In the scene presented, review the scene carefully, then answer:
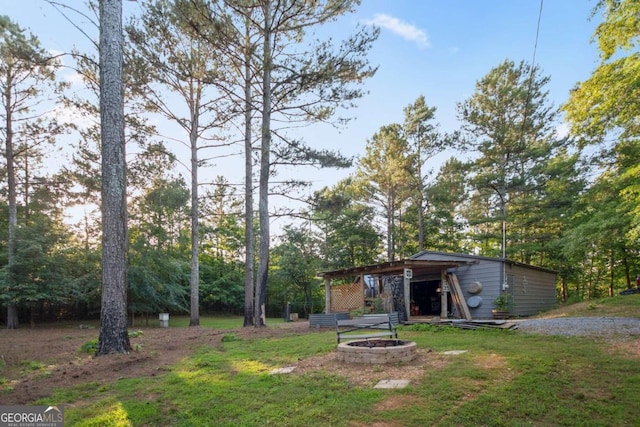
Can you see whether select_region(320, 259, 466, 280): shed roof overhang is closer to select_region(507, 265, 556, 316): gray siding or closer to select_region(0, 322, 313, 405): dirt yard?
select_region(507, 265, 556, 316): gray siding

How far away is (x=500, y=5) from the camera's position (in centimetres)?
716

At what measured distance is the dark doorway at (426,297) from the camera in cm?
1678

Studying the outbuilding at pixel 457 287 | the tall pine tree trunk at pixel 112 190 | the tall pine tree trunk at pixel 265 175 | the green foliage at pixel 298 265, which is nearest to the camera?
the tall pine tree trunk at pixel 112 190

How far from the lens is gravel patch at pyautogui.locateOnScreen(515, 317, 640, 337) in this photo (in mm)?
7391

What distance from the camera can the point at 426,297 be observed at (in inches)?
682

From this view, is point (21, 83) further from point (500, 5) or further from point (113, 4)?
point (500, 5)

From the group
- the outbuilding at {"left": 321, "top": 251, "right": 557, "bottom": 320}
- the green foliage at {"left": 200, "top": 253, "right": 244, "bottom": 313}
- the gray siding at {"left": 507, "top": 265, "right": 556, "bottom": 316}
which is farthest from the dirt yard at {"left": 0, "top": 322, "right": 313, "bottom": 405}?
the green foliage at {"left": 200, "top": 253, "right": 244, "bottom": 313}

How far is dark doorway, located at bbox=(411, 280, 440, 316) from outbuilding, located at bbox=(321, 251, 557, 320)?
72 mm

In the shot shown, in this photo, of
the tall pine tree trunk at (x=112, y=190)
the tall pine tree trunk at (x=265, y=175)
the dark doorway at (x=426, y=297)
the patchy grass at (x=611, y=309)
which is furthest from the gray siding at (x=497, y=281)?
the tall pine tree trunk at (x=112, y=190)

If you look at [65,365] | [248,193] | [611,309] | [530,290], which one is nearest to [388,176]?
[530,290]

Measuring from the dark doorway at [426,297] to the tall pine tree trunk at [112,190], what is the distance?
1280cm

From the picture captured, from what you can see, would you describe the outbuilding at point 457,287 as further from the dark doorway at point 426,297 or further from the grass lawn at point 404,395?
the grass lawn at point 404,395

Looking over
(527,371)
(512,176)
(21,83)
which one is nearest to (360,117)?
(527,371)

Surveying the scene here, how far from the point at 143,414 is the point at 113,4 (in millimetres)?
7549
